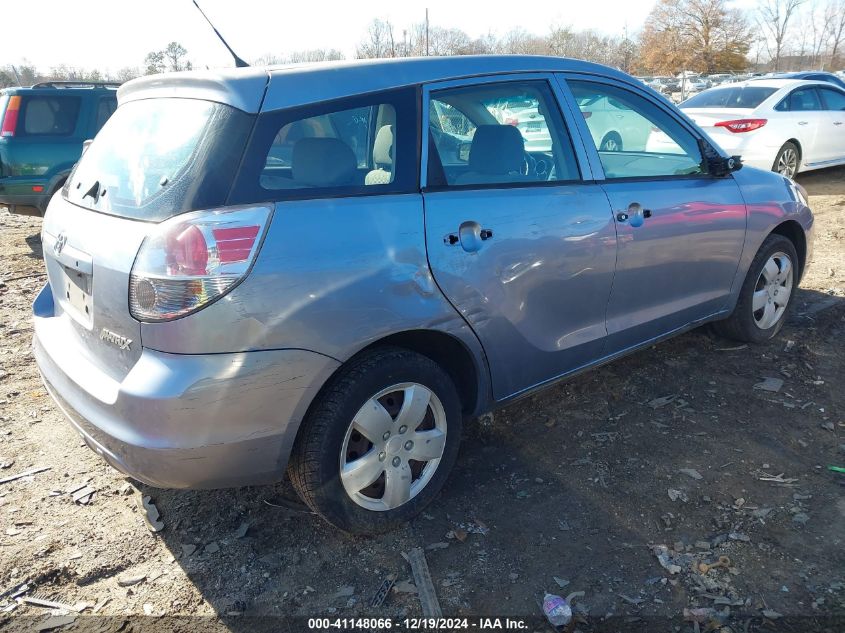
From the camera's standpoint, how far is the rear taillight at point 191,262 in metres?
2.15

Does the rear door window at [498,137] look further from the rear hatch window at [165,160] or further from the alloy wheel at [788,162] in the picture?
the alloy wheel at [788,162]

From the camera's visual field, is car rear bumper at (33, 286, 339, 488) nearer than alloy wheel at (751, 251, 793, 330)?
Yes

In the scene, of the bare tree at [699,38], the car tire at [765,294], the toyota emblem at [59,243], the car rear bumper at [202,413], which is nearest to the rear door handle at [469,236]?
the car rear bumper at [202,413]

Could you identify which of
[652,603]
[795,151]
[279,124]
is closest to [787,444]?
[652,603]

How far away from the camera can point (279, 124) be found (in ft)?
7.71

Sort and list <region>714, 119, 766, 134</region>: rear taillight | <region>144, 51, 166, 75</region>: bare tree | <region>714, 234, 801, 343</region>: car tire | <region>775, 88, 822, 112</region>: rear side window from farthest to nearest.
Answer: <region>144, 51, 166, 75</region>: bare tree, <region>775, 88, 822, 112</region>: rear side window, <region>714, 119, 766, 134</region>: rear taillight, <region>714, 234, 801, 343</region>: car tire

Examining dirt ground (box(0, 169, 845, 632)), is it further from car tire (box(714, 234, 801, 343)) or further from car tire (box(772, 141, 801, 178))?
car tire (box(772, 141, 801, 178))

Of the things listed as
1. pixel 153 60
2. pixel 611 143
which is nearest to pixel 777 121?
pixel 611 143

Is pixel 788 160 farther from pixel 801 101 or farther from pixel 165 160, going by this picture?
pixel 165 160

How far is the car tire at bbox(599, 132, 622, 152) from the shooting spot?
3484mm

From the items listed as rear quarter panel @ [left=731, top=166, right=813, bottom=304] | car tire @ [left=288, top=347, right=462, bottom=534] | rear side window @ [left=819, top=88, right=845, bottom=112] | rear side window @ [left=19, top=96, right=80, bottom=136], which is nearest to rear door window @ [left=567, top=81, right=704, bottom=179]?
rear quarter panel @ [left=731, top=166, right=813, bottom=304]

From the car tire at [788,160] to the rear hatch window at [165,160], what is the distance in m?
9.59

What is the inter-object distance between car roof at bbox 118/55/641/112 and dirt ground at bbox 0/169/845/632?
1.74m

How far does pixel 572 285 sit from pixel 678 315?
1087 mm
